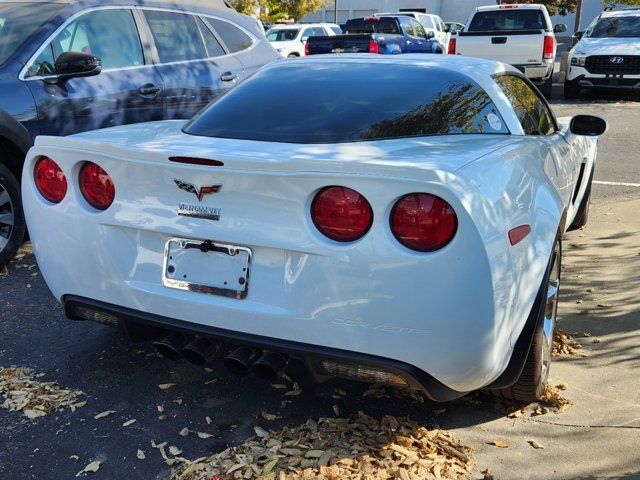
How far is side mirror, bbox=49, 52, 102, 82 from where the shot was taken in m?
5.25

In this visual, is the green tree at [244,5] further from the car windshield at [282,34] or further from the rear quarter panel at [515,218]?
the rear quarter panel at [515,218]

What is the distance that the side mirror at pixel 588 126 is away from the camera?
4230 millimetres

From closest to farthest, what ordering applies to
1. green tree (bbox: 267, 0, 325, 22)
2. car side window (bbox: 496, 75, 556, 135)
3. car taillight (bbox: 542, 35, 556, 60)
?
car side window (bbox: 496, 75, 556, 135) < car taillight (bbox: 542, 35, 556, 60) < green tree (bbox: 267, 0, 325, 22)

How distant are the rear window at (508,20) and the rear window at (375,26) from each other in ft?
18.0

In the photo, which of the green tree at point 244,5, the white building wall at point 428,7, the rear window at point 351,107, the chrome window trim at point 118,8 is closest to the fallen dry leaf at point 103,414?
the rear window at point 351,107

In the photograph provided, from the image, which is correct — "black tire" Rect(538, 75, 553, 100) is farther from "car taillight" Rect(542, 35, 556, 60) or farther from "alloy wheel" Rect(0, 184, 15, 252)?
"alloy wheel" Rect(0, 184, 15, 252)

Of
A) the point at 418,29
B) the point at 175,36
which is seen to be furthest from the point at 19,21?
the point at 418,29

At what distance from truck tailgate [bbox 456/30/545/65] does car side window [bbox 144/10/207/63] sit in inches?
388

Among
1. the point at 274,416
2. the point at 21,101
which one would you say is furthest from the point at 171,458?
the point at 21,101

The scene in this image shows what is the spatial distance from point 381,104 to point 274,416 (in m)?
1.59

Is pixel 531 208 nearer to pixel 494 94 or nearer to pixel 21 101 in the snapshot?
pixel 494 94

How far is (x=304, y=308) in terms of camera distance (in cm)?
257

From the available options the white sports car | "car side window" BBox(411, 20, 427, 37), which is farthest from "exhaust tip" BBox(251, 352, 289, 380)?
"car side window" BBox(411, 20, 427, 37)

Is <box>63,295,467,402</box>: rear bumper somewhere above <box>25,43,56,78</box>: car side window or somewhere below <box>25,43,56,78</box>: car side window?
below
